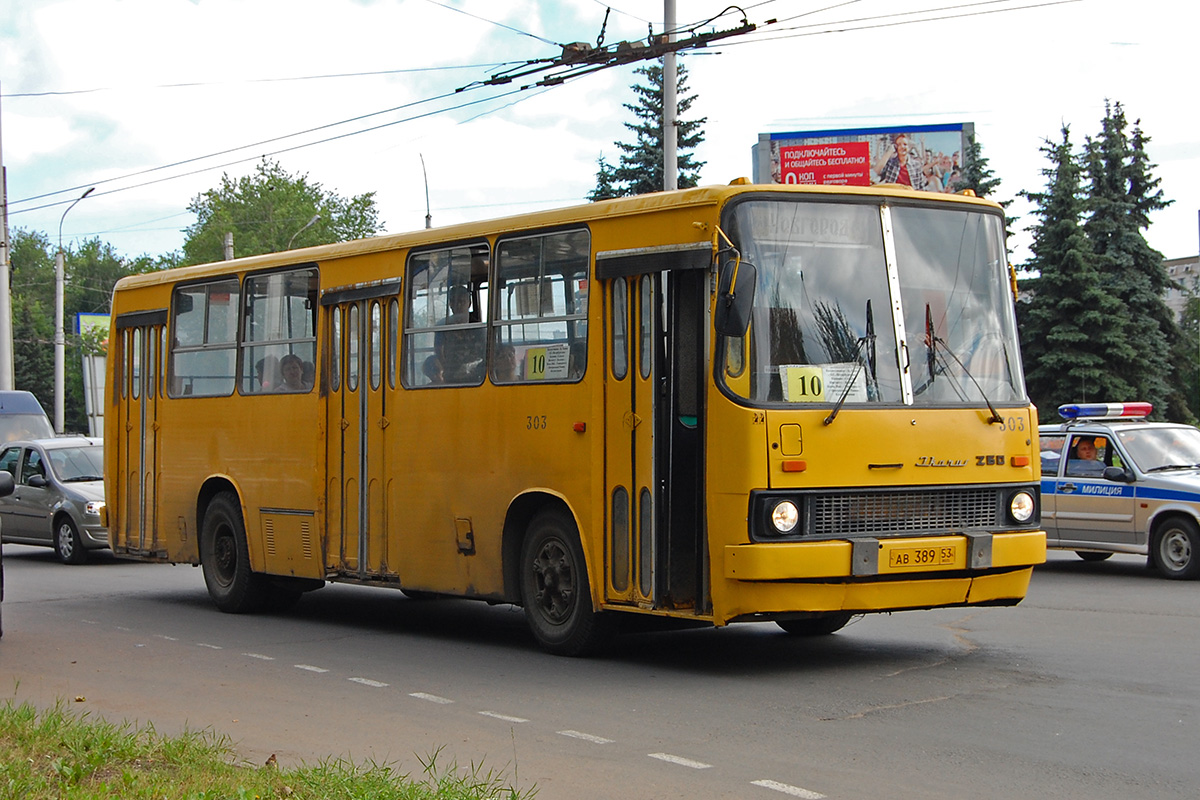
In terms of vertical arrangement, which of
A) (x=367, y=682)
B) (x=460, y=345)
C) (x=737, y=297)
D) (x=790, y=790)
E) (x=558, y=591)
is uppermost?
(x=737, y=297)

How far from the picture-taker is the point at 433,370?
1198 cm

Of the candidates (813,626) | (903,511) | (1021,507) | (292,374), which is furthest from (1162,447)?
(292,374)

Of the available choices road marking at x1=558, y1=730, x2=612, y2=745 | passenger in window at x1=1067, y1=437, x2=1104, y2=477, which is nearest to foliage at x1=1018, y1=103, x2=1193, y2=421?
passenger in window at x1=1067, y1=437, x2=1104, y2=477

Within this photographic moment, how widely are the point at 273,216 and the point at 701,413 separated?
86063mm

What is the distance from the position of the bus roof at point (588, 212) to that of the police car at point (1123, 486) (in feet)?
24.0

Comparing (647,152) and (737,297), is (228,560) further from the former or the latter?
(647,152)

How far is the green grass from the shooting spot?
6.01 metres

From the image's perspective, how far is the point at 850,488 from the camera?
30.5 ft

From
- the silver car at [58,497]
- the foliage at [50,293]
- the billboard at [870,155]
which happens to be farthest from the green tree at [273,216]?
the silver car at [58,497]

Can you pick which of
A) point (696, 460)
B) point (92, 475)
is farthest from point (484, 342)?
point (92, 475)

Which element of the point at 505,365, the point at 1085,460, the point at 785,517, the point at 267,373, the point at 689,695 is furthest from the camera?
the point at 1085,460

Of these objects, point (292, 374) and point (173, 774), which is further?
point (292, 374)

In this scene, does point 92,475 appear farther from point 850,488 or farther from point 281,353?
point 850,488

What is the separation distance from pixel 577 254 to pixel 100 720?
4.58m
